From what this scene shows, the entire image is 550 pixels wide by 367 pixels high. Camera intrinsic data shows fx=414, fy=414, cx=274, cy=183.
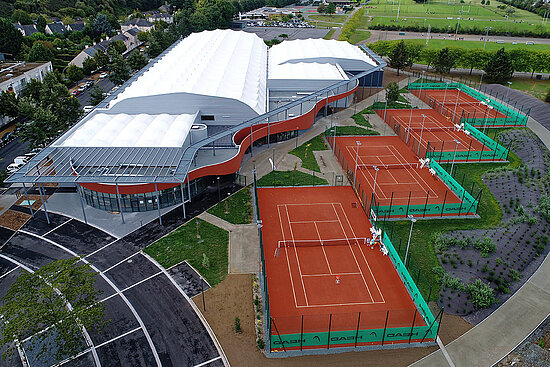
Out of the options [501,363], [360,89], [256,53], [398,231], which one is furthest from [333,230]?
[256,53]

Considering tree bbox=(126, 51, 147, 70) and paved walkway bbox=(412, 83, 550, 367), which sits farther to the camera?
tree bbox=(126, 51, 147, 70)

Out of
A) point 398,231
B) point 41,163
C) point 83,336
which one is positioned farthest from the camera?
point 41,163

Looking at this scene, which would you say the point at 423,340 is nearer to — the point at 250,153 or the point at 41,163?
the point at 250,153

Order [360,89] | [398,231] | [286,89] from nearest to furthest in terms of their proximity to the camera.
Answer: [398,231]
[286,89]
[360,89]

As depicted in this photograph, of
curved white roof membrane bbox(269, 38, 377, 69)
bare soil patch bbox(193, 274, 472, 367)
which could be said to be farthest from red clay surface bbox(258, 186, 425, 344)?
curved white roof membrane bbox(269, 38, 377, 69)

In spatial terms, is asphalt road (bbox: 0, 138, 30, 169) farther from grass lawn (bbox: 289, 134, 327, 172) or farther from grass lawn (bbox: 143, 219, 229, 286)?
grass lawn (bbox: 289, 134, 327, 172)
